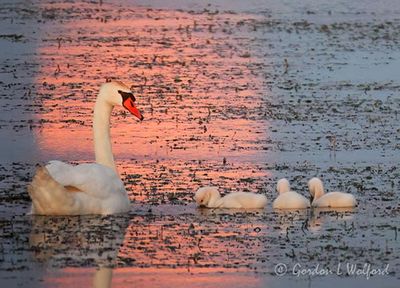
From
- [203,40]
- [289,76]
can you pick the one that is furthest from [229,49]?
[289,76]

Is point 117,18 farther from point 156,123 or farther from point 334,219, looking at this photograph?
point 334,219

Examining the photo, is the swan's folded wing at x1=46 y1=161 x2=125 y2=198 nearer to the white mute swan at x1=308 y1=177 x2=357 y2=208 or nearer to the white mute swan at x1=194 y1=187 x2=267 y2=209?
the white mute swan at x1=194 y1=187 x2=267 y2=209

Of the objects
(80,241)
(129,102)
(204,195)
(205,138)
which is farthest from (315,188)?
(205,138)

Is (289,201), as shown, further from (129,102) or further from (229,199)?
(129,102)

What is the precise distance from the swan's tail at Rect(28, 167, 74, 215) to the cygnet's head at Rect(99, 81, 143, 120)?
1.60 metres

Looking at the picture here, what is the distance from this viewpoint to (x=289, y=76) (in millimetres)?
23062

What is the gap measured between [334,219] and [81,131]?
17.6ft

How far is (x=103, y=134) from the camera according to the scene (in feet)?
45.3

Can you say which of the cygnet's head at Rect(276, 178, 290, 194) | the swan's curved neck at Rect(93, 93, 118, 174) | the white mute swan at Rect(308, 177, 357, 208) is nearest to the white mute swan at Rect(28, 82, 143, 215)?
the swan's curved neck at Rect(93, 93, 118, 174)

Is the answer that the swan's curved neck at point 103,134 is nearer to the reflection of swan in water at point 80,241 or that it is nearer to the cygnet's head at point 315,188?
the reflection of swan in water at point 80,241

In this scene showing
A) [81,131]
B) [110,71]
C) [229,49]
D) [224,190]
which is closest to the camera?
[224,190]

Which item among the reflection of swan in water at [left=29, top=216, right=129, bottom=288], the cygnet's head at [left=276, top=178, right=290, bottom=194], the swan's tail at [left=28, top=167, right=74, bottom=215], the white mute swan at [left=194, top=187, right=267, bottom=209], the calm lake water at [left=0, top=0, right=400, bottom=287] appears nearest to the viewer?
the reflection of swan in water at [left=29, top=216, right=129, bottom=288]

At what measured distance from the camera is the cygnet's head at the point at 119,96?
13859 mm

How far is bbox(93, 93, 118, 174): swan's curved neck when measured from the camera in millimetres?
13677
